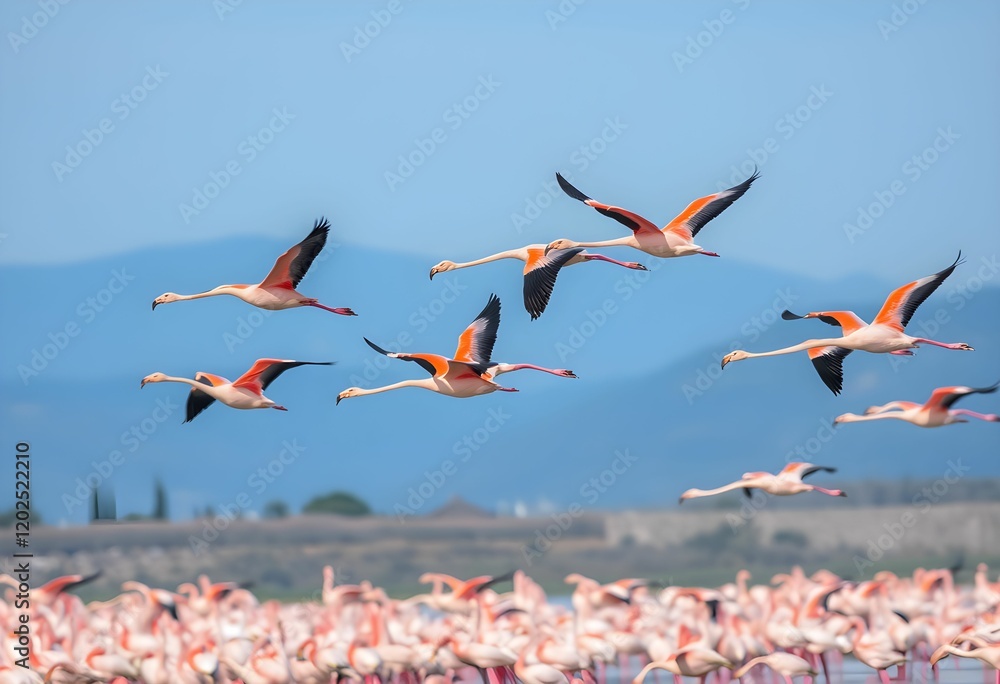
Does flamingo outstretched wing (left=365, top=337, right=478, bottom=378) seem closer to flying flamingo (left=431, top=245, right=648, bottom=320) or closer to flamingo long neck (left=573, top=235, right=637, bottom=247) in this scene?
flying flamingo (left=431, top=245, right=648, bottom=320)

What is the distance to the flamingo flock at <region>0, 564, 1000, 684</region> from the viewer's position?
1709 centimetres

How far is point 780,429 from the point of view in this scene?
11394 centimetres

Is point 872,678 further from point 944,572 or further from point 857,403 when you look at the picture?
point 857,403

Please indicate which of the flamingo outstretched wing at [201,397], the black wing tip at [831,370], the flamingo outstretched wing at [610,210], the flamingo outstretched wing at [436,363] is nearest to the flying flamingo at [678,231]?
the flamingo outstretched wing at [610,210]

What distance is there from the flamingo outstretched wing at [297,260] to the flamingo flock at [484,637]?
4.11 meters

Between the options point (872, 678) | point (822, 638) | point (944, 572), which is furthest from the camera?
point (944, 572)

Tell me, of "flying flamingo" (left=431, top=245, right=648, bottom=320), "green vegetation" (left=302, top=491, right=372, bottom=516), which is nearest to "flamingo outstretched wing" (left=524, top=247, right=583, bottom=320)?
"flying flamingo" (left=431, top=245, right=648, bottom=320)

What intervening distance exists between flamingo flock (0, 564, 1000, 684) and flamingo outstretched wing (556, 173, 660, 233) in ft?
14.8

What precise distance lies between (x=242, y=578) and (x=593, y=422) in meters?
60.3

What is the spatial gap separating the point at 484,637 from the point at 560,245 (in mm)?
4674

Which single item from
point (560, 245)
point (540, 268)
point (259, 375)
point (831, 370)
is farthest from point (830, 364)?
point (259, 375)

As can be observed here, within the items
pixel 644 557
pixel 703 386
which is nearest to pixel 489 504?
pixel 703 386

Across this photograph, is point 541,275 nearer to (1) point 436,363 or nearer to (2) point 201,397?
(1) point 436,363

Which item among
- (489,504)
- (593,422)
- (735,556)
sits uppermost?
(593,422)
